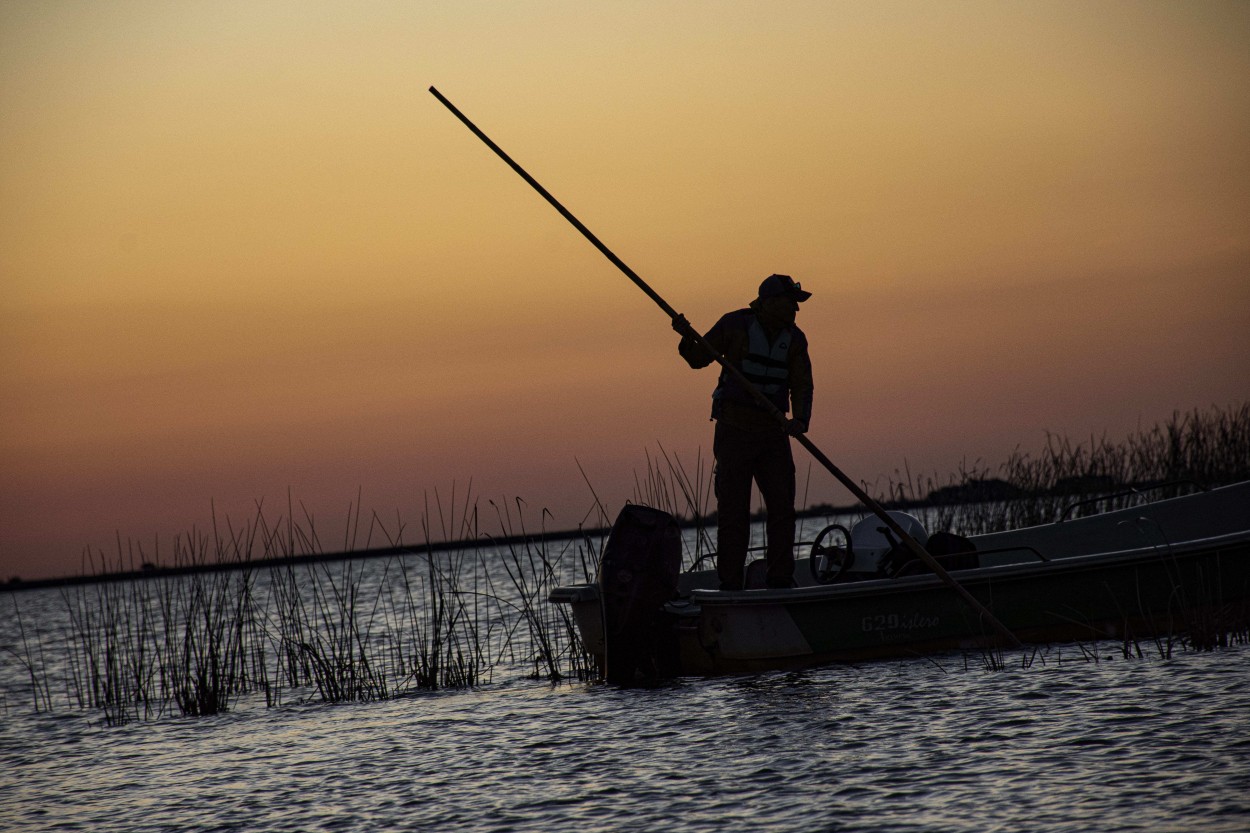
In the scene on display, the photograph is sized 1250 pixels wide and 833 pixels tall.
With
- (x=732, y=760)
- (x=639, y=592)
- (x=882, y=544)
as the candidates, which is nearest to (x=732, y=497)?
(x=639, y=592)

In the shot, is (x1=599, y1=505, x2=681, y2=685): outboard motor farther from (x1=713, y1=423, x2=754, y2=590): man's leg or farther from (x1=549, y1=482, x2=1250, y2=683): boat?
(x1=713, y1=423, x2=754, y2=590): man's leg

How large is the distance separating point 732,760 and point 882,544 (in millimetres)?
3107

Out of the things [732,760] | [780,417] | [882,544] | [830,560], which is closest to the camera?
[732,760]

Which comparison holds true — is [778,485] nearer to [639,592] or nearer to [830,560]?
[830,560]

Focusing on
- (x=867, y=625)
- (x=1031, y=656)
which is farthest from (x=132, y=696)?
(x=1031, y=656)

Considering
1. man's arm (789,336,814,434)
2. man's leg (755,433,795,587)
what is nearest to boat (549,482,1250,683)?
man's leg (755,433,795,587)

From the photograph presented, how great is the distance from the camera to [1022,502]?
12.2m

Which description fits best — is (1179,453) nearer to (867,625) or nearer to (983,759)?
(867,625)

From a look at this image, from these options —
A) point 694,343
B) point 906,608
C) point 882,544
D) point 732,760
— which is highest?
point 694,343

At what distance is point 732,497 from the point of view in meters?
8.14

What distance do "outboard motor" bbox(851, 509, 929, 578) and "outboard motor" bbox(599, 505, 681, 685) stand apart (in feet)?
4.14

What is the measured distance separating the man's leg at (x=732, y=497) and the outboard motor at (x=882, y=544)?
2.84 feet

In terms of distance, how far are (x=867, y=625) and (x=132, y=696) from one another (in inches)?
225

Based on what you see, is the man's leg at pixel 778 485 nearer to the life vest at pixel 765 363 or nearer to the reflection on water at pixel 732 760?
the life vest at pixel 765 363
